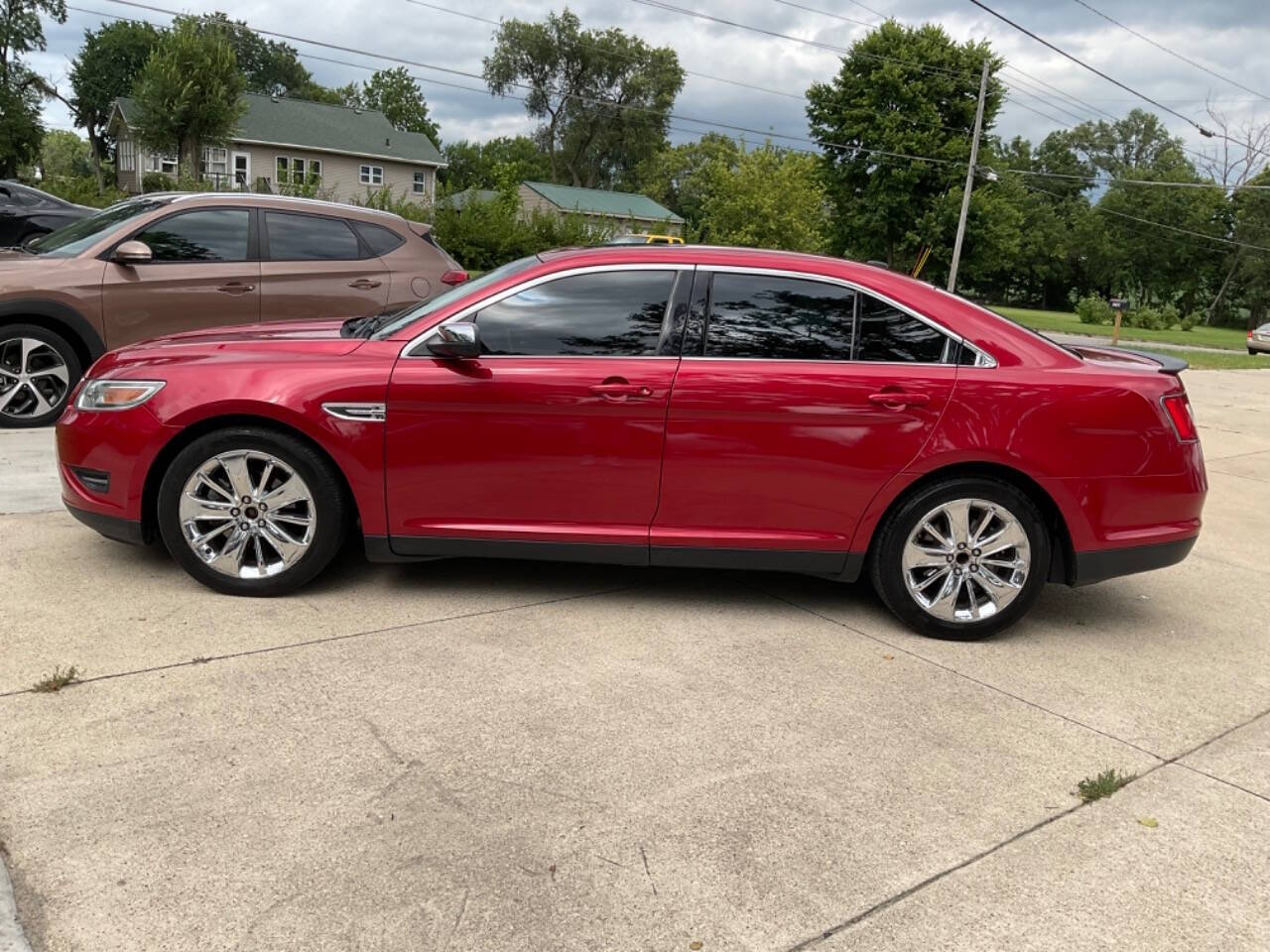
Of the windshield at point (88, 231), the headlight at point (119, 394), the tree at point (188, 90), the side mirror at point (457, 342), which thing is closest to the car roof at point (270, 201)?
the windshield at point (88, 231)

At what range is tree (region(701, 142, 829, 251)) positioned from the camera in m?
52.8

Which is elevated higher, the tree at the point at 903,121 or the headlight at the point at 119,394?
the tree at the point at 903,121

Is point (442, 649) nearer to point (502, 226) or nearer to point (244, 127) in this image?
point (502, 226)

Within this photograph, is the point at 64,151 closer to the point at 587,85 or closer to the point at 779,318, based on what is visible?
the point at 587,85

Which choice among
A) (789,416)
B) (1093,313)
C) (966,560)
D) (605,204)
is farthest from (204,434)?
(605,204)

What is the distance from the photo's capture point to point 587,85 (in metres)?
75.1

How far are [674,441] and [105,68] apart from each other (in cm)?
8234

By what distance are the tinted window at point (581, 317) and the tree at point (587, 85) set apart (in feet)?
231

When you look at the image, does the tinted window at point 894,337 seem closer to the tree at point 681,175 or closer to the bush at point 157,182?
the bush at point 157,182

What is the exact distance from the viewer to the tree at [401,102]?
9019 cm

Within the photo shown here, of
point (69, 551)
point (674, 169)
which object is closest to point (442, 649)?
point (69, 551)

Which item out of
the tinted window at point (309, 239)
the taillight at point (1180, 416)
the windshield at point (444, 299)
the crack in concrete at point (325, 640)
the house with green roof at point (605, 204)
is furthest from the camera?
the house with green roof at point (605, 204)

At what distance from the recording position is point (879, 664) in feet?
13.4

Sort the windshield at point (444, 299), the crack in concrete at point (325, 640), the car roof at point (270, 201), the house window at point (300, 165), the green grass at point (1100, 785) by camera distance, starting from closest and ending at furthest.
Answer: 1. the green grass at point (1100, 785)
2. the crack in concrete at point (325, 640)
3. the windshield at point (444, 299)
4. the car roof at point (270, 201)
5. the house window at point (300, 165)
